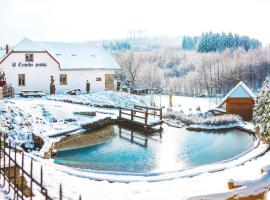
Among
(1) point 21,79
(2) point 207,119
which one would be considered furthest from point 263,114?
(1) point 21,79

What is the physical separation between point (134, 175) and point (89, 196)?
5.37m

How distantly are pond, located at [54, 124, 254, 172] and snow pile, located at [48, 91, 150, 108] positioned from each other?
9.98m

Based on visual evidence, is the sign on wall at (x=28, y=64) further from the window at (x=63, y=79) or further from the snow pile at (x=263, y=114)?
the snow pile at (x=263, y=114)

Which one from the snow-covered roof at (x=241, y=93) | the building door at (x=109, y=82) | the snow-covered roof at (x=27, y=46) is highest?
the snow-covered roof at (x=27, y=46)

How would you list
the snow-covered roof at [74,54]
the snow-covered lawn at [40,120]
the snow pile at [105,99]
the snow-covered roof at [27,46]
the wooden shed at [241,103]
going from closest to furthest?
the snow-covered lawn at [40,120], the wooden shed at [241,103], the snow pile at [105,99], the snow-covered roof at [27,46], the snow-covered roof at [74,54]

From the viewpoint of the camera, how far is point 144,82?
85.1 metres

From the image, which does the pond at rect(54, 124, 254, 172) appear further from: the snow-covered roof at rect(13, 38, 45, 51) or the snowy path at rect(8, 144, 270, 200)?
the snow-covered roof at rect(13, 38, 45, 51)

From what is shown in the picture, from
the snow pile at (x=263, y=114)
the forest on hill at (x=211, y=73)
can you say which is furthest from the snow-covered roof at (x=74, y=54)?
the snow pile at (x=263, y=114)

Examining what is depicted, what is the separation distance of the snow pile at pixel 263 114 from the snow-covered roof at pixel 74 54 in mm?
25907

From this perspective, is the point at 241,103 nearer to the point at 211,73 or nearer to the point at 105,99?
the point at 105,99

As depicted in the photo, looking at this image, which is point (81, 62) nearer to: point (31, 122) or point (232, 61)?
point (31, 122)

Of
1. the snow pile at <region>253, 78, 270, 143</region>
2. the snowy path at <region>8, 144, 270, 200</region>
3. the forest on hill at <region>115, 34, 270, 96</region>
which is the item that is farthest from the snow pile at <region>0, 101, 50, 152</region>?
the forest on hill at <region>115, 34, 270, 96</region>

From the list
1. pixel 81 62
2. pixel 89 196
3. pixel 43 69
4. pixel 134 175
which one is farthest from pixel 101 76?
pixel 89 196

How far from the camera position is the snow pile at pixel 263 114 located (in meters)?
17.0
